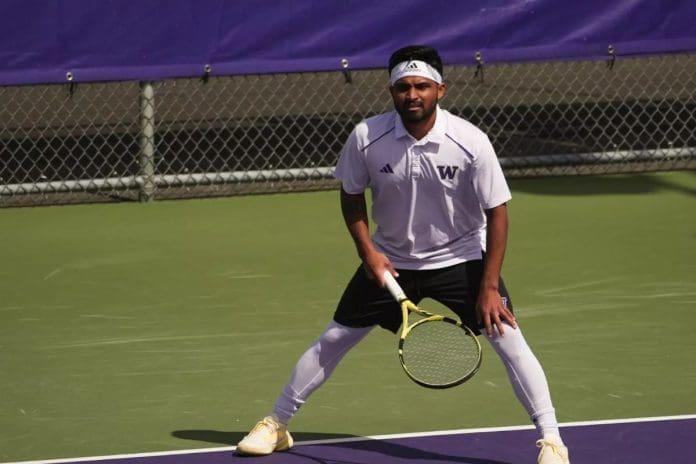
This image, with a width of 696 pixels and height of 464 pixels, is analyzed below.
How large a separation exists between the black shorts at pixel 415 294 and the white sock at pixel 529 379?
4.5 inches

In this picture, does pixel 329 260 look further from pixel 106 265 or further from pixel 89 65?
pixel 89 65

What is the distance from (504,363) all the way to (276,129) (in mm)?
6602

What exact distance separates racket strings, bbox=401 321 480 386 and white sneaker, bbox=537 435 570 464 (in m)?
0.35

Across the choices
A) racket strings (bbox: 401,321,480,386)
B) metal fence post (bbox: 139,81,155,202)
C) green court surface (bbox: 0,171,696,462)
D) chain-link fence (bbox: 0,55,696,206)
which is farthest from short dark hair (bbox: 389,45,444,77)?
metal fence post (bbox: 139,81,155,202)

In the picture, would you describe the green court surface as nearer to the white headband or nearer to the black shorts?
the black shorts

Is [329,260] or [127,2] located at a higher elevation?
[127,2]

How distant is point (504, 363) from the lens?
17.6 ft

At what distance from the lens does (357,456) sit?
18.4 feet

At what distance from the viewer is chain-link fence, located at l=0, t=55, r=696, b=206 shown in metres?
10.4

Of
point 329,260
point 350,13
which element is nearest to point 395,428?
point 329,260

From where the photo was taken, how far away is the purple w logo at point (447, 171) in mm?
5297

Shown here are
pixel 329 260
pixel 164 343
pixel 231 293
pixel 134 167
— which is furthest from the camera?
pixel 134 167

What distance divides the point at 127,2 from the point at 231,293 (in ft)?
8.03

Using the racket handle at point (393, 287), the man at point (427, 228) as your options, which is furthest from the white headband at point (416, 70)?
Answer: the racket handle at point (393, 287)
